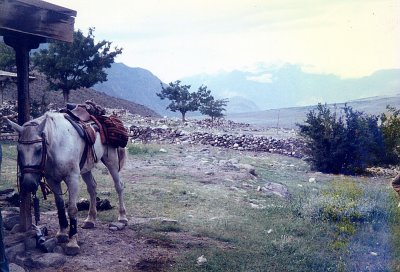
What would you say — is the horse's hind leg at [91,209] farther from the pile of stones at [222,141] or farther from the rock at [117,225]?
the pile of stones at [222,141]

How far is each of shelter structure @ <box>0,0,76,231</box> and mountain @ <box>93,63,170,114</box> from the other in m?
138

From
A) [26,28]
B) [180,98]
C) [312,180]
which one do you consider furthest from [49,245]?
[180,98]

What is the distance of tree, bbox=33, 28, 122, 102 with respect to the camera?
2498 cm

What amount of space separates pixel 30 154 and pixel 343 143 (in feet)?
44.0

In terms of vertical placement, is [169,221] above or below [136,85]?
below

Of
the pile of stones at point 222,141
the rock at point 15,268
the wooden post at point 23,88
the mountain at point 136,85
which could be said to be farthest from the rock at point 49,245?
the mountain at point 136,85

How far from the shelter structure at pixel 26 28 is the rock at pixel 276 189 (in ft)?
20.5

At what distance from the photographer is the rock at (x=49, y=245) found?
17.1 feet

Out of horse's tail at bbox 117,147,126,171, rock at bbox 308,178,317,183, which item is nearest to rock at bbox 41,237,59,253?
horse's tail at bbox 117,147,126,171

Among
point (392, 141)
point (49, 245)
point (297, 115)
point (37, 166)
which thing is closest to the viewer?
point (37, 166)

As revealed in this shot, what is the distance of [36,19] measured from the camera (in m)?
4.90

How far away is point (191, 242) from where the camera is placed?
20.1 ft

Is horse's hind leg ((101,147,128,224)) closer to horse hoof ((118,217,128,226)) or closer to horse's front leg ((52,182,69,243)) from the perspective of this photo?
horse hoof ((118,217,128,226))

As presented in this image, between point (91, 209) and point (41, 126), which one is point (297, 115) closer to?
point (91, 209)
